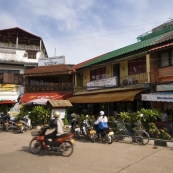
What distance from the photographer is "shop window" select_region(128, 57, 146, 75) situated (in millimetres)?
14750

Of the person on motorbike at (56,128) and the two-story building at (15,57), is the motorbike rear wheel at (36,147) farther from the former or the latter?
the two-story building at (15,57)

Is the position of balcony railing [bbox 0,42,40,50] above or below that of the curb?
above

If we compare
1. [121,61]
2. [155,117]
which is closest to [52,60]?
[121,61]

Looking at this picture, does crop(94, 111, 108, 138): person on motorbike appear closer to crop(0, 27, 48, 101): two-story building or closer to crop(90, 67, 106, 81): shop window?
crop(90, 67, 106, 81): shop window

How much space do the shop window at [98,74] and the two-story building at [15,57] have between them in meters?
8.71

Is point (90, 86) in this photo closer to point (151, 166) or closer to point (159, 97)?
point (159, 97)

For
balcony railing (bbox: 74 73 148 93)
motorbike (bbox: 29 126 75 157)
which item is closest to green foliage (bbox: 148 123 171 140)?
motorbike (bbox: 29 126 75 157)

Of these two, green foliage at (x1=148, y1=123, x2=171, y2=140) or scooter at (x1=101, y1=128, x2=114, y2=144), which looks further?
scooter at (x1=101, y1=128, x2=114, y2=144)

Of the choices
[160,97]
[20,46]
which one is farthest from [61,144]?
[20,46]

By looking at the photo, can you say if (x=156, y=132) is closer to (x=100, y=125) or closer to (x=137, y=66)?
(x=100, y=125)

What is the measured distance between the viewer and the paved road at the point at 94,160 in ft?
18.7

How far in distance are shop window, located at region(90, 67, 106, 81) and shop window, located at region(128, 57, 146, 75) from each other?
125 inches

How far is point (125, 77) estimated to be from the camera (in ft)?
52.2

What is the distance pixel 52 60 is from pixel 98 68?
24.7 ft
